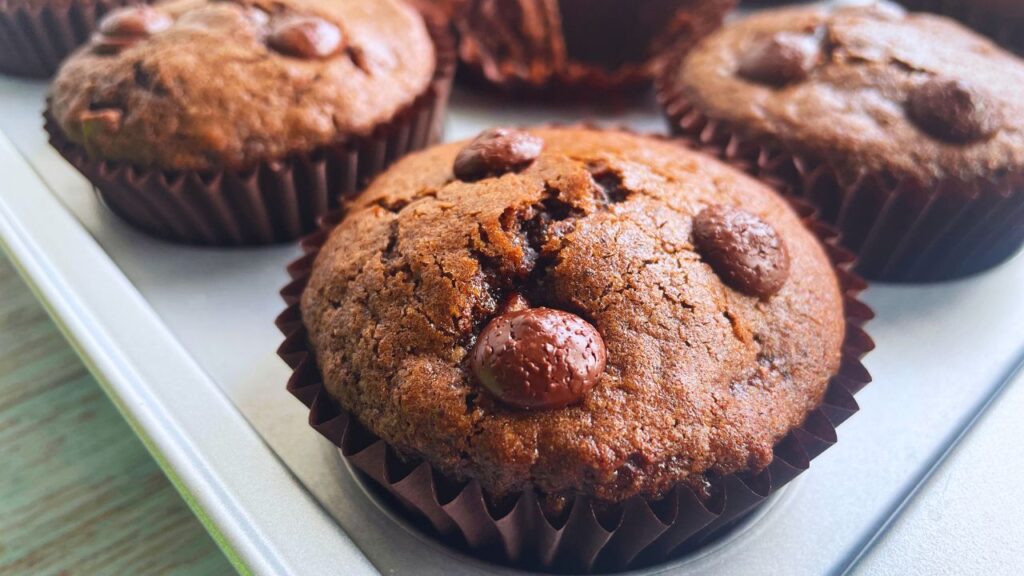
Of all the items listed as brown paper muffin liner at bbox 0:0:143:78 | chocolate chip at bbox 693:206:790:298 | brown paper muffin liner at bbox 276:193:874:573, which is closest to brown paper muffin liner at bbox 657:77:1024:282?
Answer: chocolate chip at bbox 693:206:790:298

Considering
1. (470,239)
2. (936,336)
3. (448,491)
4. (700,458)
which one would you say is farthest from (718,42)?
(448,491)

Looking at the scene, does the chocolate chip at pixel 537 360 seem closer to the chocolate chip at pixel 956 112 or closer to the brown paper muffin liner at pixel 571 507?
the brown paper muffin liner at pixel 571 507

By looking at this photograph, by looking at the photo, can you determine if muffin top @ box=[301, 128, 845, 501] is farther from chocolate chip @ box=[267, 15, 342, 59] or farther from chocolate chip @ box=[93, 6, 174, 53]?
chocolate chip @ box=[93, 6, 174, 53]

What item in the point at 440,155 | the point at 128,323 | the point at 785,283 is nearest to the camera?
the point at 785,283

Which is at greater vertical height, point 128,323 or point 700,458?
point 700,458

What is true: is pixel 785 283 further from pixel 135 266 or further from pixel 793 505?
pixel 135 266

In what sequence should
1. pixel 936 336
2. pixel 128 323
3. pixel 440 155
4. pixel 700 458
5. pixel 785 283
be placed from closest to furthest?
1. pixel 700 458
2. pixel 785 283
3. pixel 128 323
4. pixel 440 155
5. pixel 936 336
